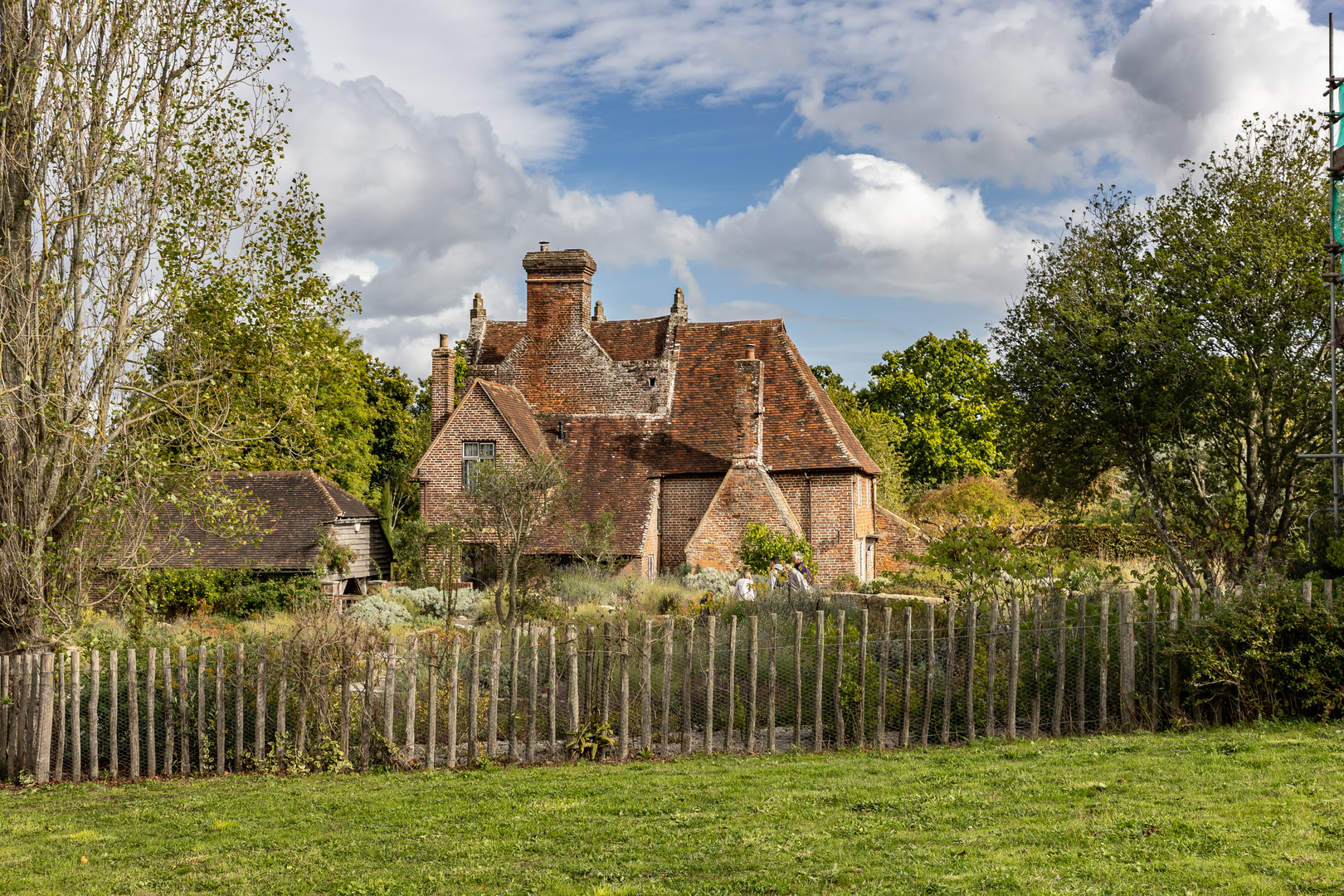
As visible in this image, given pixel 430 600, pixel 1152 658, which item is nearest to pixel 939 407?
pixel 430 600

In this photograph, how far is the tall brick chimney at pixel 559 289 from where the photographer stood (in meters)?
30.2

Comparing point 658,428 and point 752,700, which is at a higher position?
point 658,428

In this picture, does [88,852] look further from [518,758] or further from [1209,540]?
[1209,540]

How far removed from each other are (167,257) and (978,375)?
1843 inches

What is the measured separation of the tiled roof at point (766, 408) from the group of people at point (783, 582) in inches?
189

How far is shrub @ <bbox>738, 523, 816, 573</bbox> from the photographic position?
25562mm

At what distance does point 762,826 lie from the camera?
23.9 feet

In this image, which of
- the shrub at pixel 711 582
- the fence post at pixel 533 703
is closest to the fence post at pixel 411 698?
the fence post at pixel 533 703

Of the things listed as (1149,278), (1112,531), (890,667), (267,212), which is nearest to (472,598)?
(267,212)

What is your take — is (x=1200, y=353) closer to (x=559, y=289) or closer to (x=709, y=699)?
(x=709, y=699)

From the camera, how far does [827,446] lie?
27812 mm

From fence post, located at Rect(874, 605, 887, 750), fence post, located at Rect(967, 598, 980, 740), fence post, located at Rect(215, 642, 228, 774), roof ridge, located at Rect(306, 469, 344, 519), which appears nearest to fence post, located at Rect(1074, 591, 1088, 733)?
fence post, located at Rect(967, 598, 980, 740)

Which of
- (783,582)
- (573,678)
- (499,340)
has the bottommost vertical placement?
(573,678)

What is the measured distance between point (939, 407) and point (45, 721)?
158 ft
